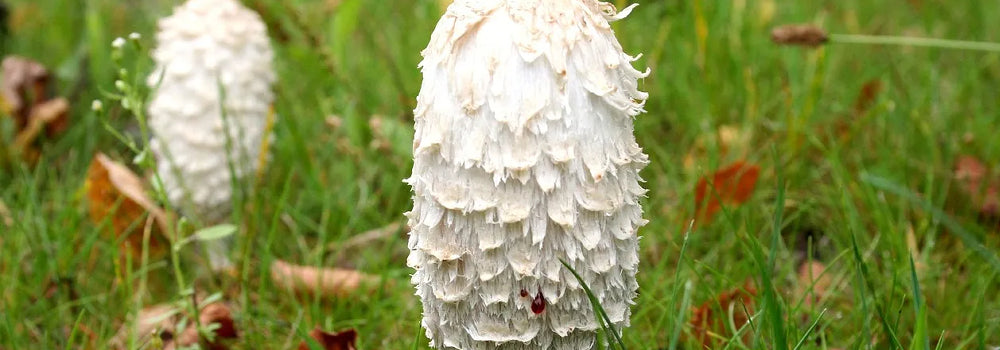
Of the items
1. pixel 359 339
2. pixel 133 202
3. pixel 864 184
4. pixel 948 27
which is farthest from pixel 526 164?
pixel 948 27

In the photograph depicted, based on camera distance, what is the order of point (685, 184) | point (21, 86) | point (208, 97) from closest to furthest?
point (208, 97) < point (685, 184) < point (21, 86)

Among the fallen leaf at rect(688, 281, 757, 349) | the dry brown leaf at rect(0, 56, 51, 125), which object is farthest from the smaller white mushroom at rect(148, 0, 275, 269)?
the fallen leaf at rect(688, 281, 757, 349)

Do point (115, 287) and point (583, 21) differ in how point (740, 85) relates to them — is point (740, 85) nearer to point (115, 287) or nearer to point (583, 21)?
point (583, 21)

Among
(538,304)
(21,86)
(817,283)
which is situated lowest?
(817,283)

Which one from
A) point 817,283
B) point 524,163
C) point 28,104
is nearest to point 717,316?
point 817,283

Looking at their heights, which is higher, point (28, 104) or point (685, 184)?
point (28, 104)

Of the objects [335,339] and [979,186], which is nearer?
[335,339]

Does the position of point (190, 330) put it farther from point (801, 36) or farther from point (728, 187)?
point (801, 36)
